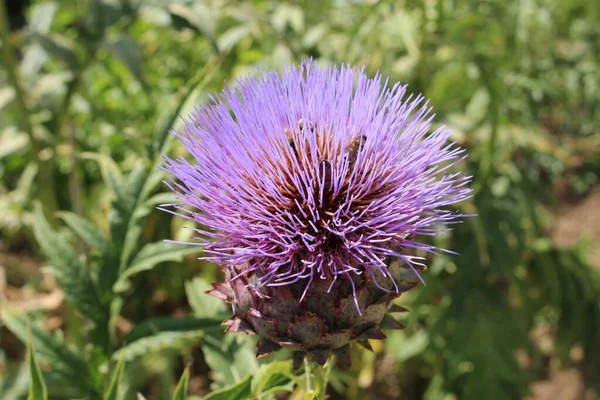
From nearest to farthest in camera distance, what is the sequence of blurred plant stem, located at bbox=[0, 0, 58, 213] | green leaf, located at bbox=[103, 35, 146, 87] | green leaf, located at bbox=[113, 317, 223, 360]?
green leaf, located at bbox=[113, 317, 223, 360] < green leaf, located at bbox=[103, 35, 146, 87] < blurred plant stem, located at bbox=[0, 0, 58, 213]

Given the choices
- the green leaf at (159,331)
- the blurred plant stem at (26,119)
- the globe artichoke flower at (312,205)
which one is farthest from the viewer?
the blurred plant stem at (26,119)

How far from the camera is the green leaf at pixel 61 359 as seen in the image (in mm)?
815

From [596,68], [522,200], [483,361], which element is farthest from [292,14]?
[483,361]

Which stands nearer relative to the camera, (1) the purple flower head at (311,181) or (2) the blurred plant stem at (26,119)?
(1) the purple flower head at (311,181)

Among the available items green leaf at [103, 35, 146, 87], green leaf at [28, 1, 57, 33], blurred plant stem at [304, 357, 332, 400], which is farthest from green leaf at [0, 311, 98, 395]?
green leaf at [28, 1, 57, 33]

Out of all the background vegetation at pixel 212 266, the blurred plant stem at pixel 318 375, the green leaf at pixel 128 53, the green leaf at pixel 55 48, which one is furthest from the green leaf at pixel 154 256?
the green leaf at pixel 55 48

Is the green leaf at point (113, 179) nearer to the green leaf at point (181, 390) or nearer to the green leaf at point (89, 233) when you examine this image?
the green leaf at point (89, 233)

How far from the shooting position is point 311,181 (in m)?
0.67

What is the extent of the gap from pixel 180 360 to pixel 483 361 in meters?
0.74

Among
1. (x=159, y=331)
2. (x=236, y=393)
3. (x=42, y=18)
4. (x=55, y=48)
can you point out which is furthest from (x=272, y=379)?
(x=42, y=18)

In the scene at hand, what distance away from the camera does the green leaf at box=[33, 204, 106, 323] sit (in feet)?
2.66

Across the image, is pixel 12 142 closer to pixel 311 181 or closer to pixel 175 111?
pixel 175 111

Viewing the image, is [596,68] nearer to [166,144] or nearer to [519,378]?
[519,378]

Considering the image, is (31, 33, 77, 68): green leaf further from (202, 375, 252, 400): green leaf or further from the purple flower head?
(202, 375, 252, 400): green leaf
